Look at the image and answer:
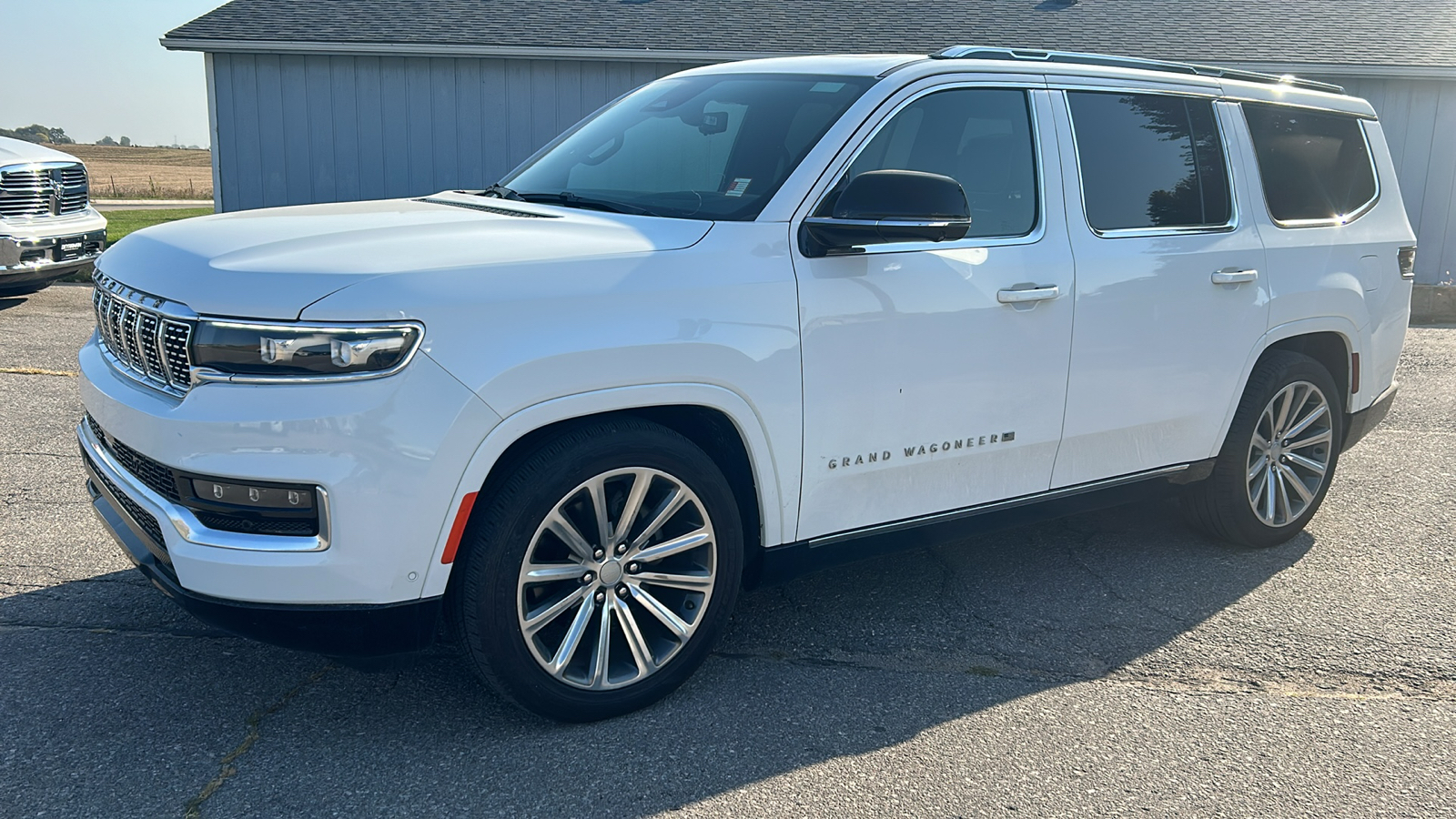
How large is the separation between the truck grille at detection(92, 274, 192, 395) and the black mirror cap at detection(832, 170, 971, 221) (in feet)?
6.02

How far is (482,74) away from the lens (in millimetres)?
15789

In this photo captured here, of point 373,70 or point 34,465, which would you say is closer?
point 34,465

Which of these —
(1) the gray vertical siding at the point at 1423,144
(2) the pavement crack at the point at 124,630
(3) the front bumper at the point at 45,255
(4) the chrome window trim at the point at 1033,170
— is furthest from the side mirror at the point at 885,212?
(1) the gray vertical siding at the point at 1423,144

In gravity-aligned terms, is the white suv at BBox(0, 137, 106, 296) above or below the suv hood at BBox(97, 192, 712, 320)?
below

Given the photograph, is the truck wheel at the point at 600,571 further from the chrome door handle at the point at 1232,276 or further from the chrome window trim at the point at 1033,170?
the chrome door handle at the point at 1232,276

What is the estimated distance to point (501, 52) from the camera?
605 inches

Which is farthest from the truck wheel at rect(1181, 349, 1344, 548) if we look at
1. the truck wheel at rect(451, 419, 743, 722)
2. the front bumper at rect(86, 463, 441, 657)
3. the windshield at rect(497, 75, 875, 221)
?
the front bumper at rect(86, 463, 441, 657)

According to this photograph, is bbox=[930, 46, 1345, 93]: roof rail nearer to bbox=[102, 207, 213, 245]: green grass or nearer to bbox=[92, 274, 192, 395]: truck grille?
bbox=[92, 274, 192, 395]: truck grille

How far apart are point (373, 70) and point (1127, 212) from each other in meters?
13.5

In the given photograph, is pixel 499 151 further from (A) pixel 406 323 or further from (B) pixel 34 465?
(A) pixel 406 323

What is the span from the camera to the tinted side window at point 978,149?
390 centimetres

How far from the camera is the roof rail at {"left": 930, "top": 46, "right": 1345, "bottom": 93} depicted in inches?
165

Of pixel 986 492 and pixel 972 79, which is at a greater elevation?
pixel 972 79

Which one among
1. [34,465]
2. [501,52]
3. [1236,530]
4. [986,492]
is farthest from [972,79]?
[501,52]
